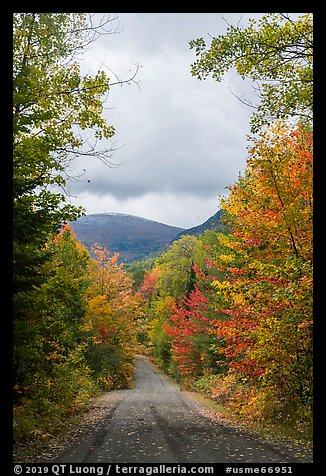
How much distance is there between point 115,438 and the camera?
11.8m

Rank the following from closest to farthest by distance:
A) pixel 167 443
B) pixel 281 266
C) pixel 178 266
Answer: pixel 167 443 < pixel 281 266 < pixel 178 266

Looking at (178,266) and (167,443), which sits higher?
(178,266)

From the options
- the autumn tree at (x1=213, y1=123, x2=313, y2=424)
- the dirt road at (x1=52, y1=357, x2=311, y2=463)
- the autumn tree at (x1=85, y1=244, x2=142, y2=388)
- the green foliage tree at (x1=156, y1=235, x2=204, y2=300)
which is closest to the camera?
the dirt road at (x1=52, y1=357, x2=311, y2=463)

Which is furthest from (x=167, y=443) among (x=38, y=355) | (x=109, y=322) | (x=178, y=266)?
(x=178, y=266)

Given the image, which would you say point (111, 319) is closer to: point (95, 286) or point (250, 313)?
point (95, 286)

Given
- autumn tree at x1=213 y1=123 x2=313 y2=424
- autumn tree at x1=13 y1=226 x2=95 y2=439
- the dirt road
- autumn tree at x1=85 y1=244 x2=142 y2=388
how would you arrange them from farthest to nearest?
autumn tree at x1=85 y1=244 x2=142 y2=388
autumn tree at x1=213 y1=123 x2=313 y2=424
autumn tree at x1=13 y1=226 x2=95 y2=439
the dirt road

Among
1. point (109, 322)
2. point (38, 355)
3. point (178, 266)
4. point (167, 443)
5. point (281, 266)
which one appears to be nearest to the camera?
point (38, 355)

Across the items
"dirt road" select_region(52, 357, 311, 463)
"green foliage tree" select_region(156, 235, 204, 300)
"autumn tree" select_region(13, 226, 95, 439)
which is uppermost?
"green foliage tree" select_region(156, 235, 204, 300)

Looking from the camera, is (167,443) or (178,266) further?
(178,266)

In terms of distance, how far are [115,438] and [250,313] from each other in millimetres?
5495

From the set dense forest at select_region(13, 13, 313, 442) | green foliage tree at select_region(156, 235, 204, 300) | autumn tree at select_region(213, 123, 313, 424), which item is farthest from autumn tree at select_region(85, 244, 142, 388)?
autumn tree at select_region(213, 123, 313, 424)

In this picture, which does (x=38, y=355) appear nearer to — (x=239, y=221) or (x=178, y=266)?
(x=239, y=221)

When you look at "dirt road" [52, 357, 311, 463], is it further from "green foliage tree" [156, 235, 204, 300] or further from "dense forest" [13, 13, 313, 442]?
"green foliage tree" [156, 235, 204, 300]
